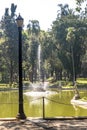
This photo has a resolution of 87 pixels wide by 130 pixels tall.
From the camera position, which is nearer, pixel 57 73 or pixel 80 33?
pixel 80 33

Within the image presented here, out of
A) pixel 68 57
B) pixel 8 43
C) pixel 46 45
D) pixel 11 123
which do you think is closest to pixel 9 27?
pixel 8 43

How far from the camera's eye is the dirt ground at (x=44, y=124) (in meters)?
12.5

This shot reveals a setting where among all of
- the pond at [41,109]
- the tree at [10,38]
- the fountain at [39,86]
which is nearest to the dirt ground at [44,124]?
the pond at [41,109]

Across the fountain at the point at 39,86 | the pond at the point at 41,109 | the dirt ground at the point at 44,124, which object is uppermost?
the fountain at the point at 39,86

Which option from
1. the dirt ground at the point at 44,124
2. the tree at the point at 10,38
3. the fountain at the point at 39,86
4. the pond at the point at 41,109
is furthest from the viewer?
the tree at the point at 10,38

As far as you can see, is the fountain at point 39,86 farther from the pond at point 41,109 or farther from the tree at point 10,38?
the tree at point 10,38

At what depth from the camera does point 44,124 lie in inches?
523

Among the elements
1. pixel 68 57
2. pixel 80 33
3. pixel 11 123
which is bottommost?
pixel 11 123

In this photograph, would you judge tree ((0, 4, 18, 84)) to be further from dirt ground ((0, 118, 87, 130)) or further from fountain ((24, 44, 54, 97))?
dirt ground ((0, 118, 87, 130))

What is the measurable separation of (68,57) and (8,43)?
14227 mm

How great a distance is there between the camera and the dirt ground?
12547 mm

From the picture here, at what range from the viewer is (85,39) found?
75375mm

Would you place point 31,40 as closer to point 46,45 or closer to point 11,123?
point 46,45

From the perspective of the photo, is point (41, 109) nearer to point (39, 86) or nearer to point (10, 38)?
point (39, 86)
